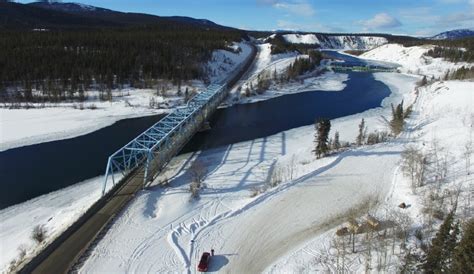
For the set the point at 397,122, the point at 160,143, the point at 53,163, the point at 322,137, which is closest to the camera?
the point at 160,143

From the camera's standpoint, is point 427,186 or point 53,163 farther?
point 53,163

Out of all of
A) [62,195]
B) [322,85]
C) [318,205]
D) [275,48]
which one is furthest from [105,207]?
[275,48]

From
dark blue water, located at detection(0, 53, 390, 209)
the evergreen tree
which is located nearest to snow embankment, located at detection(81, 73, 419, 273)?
dark blue water, located at detection(0, 53, 390, 209)

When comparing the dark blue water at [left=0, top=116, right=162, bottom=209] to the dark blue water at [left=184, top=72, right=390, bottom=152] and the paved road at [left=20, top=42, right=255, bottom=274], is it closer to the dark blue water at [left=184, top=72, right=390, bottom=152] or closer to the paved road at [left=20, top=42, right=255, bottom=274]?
the paved road at [left=20, top=42, right=255, bottom=274]

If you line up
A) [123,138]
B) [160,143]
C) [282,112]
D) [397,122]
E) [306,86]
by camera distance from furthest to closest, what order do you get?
[306,86]
[282,112]
[397,122]
[123,138]
[160,143]

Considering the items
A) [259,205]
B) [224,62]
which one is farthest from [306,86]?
[259,205]

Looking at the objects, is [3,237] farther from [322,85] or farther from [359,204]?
[322,85]

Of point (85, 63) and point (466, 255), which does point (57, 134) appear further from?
point (466, 255)

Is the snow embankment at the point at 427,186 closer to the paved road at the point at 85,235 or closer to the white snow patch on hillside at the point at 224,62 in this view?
the paved road at the point at 85,235
